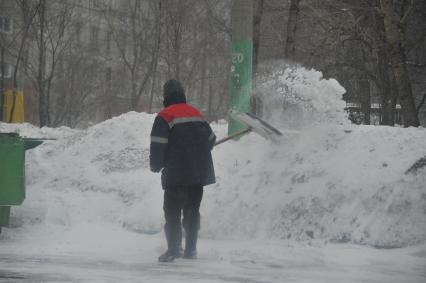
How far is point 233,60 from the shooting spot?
1168cm

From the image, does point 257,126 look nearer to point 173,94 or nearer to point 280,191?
point 280,191

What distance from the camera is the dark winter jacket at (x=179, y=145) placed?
23.9ft

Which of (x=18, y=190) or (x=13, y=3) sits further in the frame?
(x=13, y=3)

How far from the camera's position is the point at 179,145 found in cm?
734

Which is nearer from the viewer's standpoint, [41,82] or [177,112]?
[177,112]

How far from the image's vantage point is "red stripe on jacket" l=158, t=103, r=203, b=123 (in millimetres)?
7340

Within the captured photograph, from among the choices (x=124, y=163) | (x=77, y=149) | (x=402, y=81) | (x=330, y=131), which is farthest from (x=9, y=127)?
(x=330, y=131)

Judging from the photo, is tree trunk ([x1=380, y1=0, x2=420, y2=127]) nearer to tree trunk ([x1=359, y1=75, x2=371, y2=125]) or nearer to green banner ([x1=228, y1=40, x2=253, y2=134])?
green banner ([x1=228, y1=40, x2=253, y2=134])

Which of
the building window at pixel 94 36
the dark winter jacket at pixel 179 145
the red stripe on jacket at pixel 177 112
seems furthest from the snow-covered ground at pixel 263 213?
the building window at pixel 94 36

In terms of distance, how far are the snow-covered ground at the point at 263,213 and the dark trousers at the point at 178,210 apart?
0.30m

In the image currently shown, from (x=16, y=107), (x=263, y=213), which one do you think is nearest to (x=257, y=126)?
(x=263, y=213)

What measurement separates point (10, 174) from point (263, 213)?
2.92m

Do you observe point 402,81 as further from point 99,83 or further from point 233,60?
point 99,83

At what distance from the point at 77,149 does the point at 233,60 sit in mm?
2955
